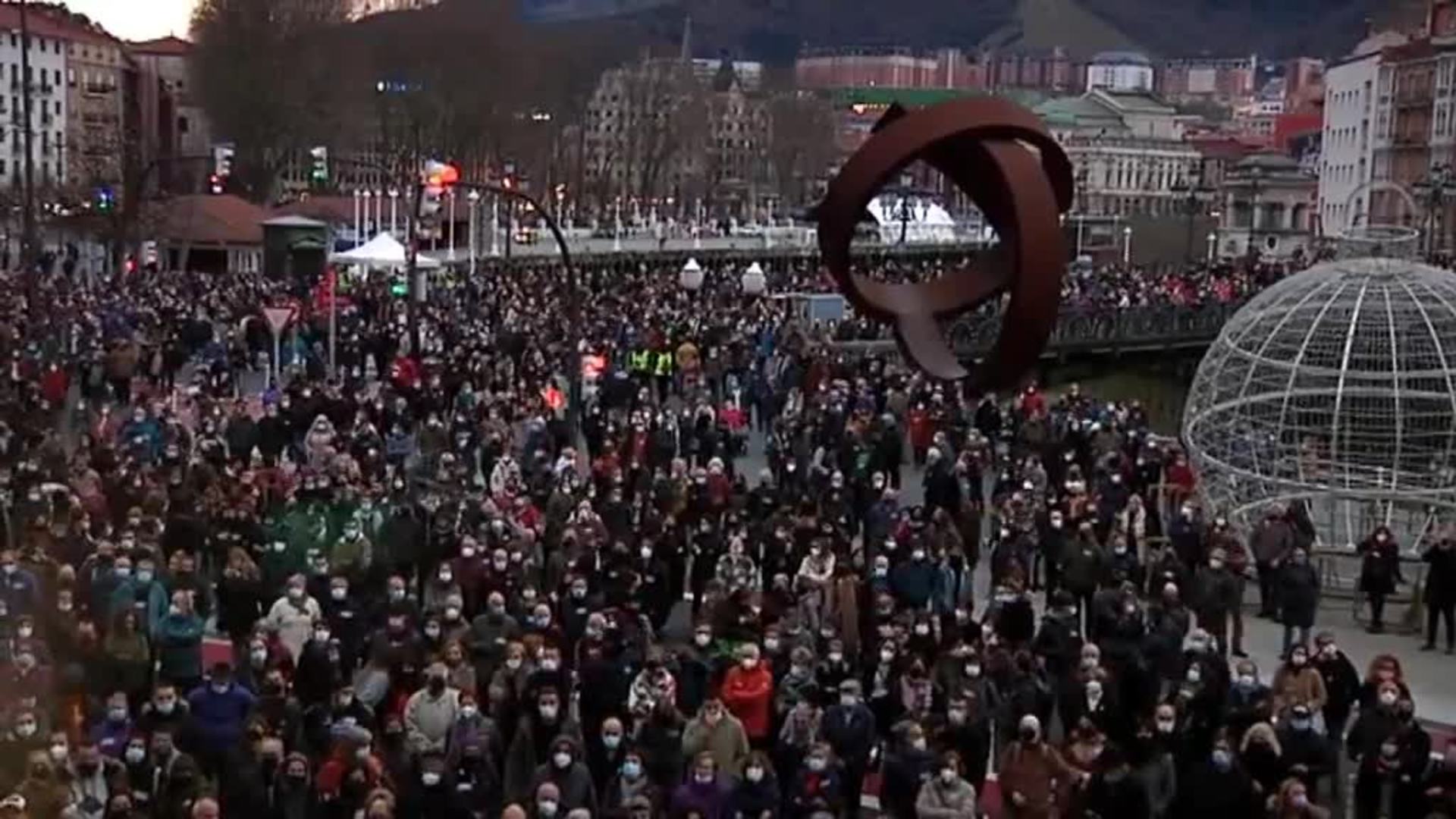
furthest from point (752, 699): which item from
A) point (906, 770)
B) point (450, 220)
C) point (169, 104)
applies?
point (169, 104)

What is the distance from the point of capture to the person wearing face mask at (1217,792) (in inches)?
433

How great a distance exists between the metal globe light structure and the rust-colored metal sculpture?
436 centimetres

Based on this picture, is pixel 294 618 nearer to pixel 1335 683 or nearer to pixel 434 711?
pixel 434 711

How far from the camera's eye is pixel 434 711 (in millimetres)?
11812

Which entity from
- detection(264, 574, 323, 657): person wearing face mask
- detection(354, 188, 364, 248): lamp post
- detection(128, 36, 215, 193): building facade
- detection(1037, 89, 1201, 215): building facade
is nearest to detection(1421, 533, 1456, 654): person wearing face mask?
detection(264, 574, 323, 657): person wearing face mask

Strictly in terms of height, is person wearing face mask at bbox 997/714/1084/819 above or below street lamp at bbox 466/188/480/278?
below

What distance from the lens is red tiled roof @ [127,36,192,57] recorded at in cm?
13088

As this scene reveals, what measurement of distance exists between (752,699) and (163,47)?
12980cm

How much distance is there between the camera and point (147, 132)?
107 metres

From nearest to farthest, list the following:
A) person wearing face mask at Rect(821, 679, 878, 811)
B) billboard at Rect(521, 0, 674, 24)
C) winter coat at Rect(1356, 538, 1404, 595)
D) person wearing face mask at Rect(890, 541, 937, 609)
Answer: person wearing face mask at Rect(821, 679, 878, 811) < person wearing face mask at Rect(890, 541, 937, 609) < winter coat at Rect(1356, 538, 1404, 595) < billboard at Rect(521, 0, 674, 24)

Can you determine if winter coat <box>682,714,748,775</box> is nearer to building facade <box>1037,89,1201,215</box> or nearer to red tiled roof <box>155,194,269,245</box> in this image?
red tiled roof <box>155,194,269,245</box>

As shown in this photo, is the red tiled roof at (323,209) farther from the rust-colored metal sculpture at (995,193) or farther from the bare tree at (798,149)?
the bare tree at (798,149)

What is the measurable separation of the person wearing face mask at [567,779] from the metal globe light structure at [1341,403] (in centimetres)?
1071

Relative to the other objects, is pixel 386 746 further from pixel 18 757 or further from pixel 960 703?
pixel 960 703
